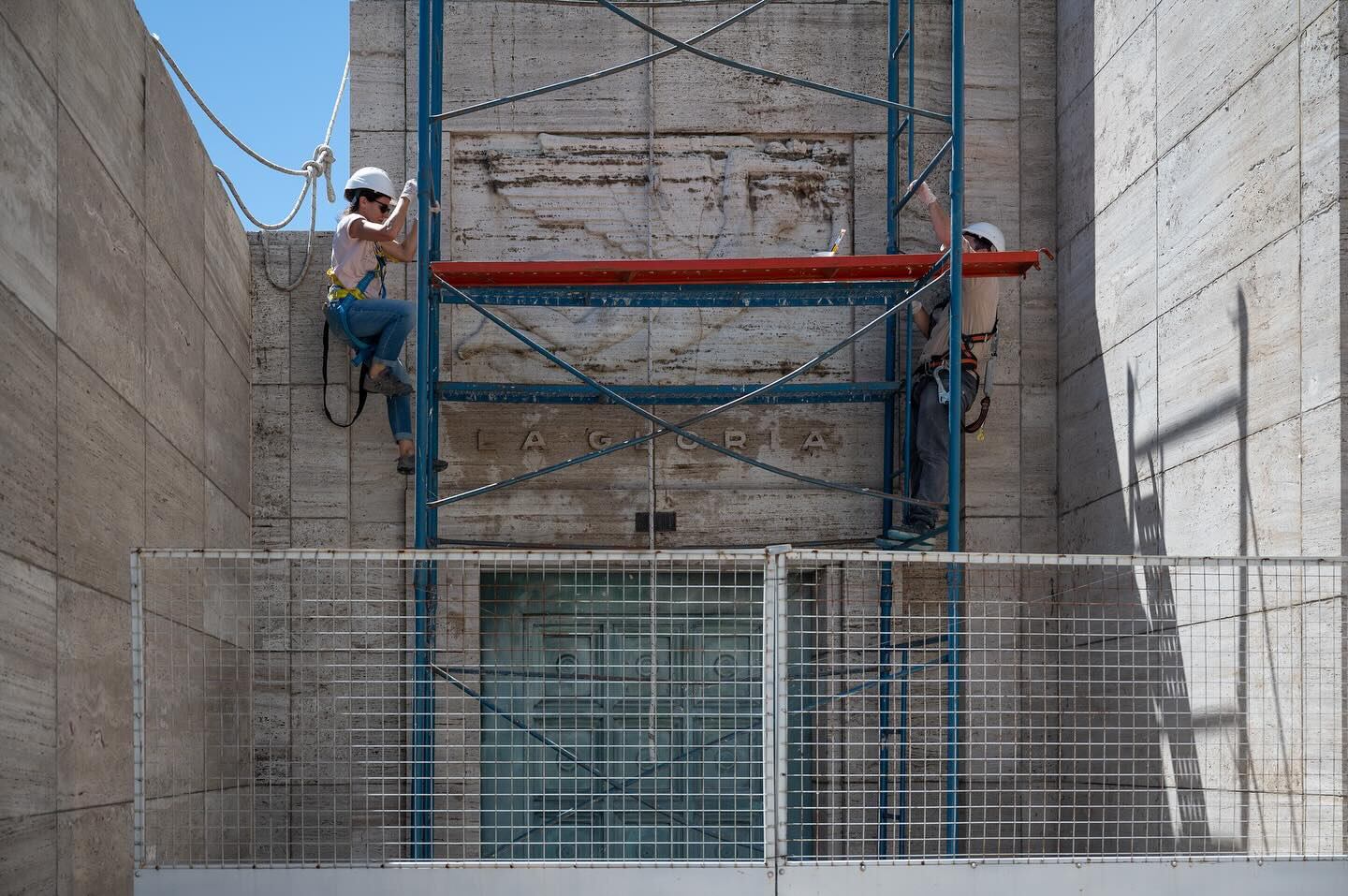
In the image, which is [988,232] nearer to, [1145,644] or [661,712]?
[1145,644]

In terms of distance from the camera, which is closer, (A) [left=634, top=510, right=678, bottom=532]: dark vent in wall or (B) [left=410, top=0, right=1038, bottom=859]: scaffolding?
(B) [left=410, top=0, right=1038, bottom=859]: scaffolding

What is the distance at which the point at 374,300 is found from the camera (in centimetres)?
884

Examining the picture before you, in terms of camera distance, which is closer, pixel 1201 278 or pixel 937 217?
pixel 1201 278

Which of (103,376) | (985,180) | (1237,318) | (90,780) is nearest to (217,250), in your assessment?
(103,376)

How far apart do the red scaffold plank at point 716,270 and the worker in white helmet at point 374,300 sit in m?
0.47

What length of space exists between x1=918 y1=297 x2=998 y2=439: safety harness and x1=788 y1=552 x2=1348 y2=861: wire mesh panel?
40.5 inches

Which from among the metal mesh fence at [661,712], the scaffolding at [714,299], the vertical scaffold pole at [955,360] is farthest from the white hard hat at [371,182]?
the vertical scaffold pole at [955,360]

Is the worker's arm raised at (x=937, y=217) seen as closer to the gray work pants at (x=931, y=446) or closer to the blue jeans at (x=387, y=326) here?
the gray work pants at (x=931, y=446)

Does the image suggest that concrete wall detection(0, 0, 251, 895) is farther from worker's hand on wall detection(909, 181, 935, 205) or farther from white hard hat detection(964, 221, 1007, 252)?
white hard hat detection(964, 221, 1007, 252)

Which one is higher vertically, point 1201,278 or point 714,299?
point 714,299

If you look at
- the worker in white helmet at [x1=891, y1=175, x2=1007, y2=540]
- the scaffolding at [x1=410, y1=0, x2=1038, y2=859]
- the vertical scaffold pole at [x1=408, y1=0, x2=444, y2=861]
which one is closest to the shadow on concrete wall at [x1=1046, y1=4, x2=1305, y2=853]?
the worker in white helmet at [x1=891, y1=175, x2=1007, y2=540]

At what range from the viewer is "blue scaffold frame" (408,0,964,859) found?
844 centimetres

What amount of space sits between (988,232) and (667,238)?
2.18 m

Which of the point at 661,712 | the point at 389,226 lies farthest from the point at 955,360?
the point at 389,226
